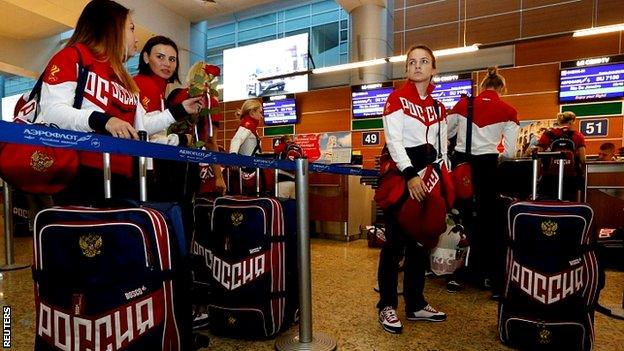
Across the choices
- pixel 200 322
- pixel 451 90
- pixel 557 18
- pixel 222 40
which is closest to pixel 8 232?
pixel 200 322

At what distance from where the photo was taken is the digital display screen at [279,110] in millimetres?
7480

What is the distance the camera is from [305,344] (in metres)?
1.50

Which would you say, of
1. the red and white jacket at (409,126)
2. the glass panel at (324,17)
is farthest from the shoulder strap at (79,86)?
the glass panel at (324,17)

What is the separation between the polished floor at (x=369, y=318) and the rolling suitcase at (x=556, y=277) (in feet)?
0.67

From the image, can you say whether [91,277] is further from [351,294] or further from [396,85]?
[396,85]

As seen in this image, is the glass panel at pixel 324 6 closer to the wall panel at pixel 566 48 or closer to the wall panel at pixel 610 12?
the wall panel at pixel 566 48

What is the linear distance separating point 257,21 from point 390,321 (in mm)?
9721

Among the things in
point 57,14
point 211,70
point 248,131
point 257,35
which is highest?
point 257,35

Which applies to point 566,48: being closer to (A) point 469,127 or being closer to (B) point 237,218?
(A) point 469,127

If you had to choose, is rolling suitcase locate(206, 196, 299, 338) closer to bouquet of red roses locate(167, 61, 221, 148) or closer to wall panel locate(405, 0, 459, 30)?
bouquet of red roses locate(167, 61, 221, 148)

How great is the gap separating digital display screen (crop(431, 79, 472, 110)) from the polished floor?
3.49 meters

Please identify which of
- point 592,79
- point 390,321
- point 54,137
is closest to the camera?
point 54,137

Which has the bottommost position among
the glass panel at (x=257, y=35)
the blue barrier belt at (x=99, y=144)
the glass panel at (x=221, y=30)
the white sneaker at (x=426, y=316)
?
the white sneaker at (x=426, y=316)

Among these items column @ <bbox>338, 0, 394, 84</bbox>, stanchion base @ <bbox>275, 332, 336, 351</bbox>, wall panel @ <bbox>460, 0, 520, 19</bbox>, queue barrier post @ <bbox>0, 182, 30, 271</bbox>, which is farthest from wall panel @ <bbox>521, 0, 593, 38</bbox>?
queue barrier post @ <bbox>0, 182, 30, 271</bbox>
